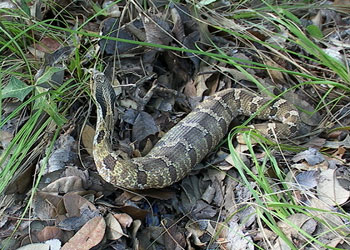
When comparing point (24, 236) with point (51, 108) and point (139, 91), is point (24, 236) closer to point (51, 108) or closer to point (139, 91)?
point (51, 108)

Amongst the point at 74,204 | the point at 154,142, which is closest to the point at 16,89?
the point at 74,204

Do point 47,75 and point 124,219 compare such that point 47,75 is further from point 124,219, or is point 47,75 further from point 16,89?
point 124,219

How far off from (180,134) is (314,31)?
2464 mm

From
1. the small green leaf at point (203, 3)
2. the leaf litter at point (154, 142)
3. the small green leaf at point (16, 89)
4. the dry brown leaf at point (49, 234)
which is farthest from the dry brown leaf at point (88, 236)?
the small green leaf at point (203, 3)

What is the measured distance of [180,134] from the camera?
4770mm

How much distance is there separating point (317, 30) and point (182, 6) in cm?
186

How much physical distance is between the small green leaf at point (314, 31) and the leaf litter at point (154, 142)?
0.05ft

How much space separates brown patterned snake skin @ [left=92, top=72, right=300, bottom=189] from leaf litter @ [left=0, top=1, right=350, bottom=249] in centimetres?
17

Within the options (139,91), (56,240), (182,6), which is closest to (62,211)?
(56,240)

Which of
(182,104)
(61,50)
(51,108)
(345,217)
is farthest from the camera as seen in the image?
(182,104)

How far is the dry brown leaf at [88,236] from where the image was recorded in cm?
369

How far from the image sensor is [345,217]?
3549 mm

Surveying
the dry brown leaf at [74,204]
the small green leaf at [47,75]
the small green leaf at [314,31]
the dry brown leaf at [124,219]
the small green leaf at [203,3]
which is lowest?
the dry brown leaf at [124,219]

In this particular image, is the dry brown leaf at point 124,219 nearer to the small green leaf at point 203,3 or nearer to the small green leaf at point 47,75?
the small green leaf at point 47,75
